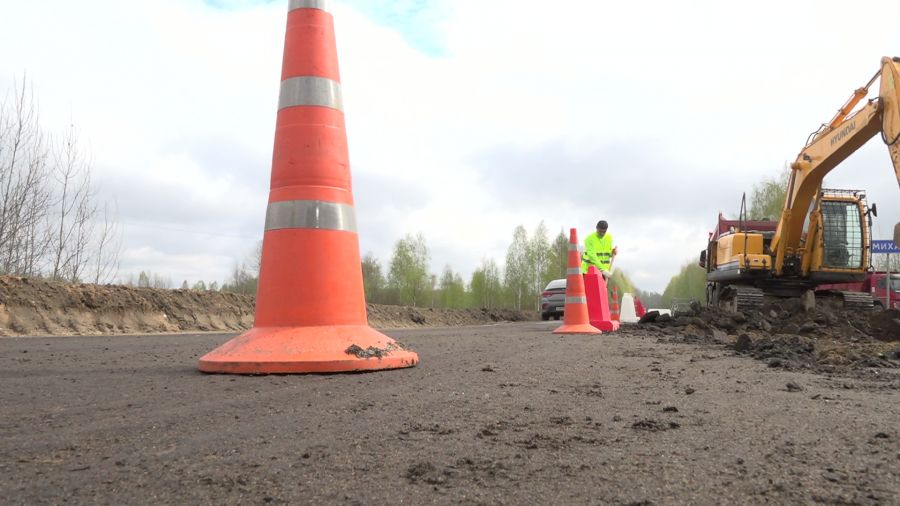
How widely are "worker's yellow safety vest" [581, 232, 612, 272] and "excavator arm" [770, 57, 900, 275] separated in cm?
449

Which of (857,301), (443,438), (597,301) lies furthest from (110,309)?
(857,301)

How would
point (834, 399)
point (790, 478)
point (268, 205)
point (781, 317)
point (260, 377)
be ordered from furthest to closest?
point (781, 317), point (268, 205), point (260, 377), point (834, 399), point (790, 478)

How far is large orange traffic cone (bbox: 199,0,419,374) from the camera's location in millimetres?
4680

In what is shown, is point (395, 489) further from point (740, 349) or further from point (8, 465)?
point (740, 349)

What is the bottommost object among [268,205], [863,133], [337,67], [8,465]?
[8,465]

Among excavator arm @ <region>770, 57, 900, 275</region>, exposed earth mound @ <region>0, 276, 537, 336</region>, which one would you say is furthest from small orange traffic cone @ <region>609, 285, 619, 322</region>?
exposed earth mound @ <region>0, 276, 537, 336</region>

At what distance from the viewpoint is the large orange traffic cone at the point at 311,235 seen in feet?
15.4

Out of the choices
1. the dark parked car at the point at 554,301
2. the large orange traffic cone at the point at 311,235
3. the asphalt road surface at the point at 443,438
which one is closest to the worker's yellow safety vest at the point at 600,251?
the asphalt road surface at the point at 443,438

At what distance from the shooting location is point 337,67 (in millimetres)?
5340

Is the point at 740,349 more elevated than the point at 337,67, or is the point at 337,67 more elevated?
the point at 337,67

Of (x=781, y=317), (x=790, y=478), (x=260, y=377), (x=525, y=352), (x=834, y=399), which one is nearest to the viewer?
(x=790, y=478)

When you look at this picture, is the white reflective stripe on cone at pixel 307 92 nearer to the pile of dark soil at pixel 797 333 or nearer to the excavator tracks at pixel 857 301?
the pile of dark soil at pixel 797 333

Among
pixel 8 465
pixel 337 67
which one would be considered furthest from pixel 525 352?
pixel 8 465

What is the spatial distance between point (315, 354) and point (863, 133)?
10.9m
